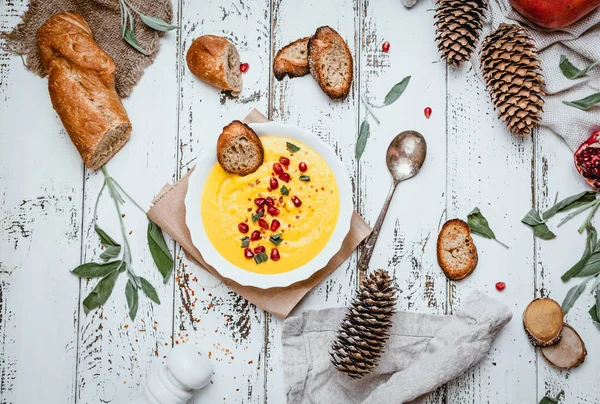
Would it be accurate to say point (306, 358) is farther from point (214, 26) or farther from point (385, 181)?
point (214, 26)

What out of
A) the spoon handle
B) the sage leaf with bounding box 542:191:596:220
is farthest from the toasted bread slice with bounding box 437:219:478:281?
the sage leaf with bounding box 542:191:596:220

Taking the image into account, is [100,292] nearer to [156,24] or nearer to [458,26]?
[156,24]

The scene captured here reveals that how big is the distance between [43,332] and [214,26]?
1.48 meters

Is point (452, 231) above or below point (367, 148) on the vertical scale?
below

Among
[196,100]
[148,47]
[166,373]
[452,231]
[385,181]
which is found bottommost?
[166,373]

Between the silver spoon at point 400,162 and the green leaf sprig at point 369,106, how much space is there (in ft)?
0.37

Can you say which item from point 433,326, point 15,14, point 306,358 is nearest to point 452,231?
point 433,326

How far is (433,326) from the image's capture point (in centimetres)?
245

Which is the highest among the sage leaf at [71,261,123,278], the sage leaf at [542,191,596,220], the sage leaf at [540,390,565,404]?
the sage leaf at [542,191,596,220]

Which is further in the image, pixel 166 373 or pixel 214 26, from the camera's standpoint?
pixel 214 26

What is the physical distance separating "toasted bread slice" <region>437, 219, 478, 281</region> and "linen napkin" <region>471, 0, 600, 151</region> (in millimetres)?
582

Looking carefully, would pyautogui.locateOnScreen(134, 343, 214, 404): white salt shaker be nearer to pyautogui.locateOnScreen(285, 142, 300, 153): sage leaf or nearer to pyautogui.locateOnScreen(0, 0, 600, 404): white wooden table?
pyautogui.locateOnScreen(0, 0, 600, 404): white wooden table

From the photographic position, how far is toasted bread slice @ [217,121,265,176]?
229 centimetres

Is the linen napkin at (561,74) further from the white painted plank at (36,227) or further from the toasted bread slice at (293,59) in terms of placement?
the white painted plank at (36,227)
